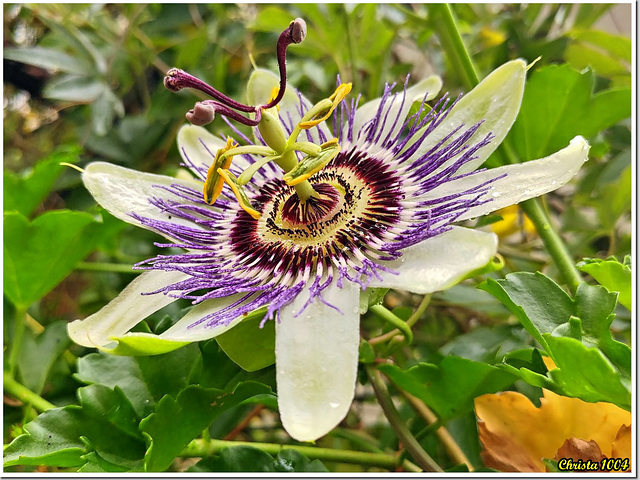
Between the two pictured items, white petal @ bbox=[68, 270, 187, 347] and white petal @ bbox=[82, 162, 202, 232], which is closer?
white petal @ bbox=[68, 270, 187, 347]

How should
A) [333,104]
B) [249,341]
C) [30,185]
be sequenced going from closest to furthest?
[249,341] < [333,104] < [30,185]

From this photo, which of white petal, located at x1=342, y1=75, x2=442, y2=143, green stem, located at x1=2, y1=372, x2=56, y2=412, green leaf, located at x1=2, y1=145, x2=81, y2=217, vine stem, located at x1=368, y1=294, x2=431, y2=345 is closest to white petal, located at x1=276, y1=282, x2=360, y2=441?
vine stem, located at x1=368, y1=294, x2=431, y2=345

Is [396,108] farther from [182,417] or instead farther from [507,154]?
[182,417]

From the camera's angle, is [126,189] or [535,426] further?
[126,189]

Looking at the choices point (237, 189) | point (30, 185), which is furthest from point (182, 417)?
point (30, 185)

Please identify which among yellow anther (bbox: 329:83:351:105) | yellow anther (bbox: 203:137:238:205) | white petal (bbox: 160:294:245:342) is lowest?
white petal (bbox: 160:294:245:342)

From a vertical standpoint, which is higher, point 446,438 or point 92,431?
point 92,431

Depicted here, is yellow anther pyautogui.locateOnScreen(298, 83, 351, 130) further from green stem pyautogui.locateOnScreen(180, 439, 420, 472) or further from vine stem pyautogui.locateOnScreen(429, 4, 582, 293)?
green stem pyautogui.locateOnScreen(180, 439, 420, 472)
